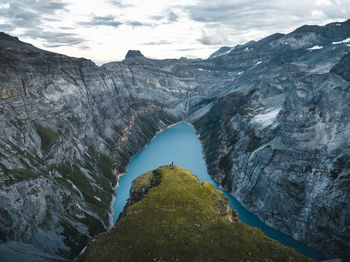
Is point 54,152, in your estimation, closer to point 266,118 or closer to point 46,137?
point 46,137

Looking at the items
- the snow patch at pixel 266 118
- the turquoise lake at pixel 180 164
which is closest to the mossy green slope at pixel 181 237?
the turquoise lake at pixel 180 164

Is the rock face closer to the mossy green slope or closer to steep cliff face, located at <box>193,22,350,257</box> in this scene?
steep cliff face, located at <box>193,22,350,257</box>

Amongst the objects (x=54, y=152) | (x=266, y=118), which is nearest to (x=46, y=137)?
(x=54, y=152)

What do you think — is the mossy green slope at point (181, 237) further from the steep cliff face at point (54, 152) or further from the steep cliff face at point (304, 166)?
the steep cliff face at point (304, 166)

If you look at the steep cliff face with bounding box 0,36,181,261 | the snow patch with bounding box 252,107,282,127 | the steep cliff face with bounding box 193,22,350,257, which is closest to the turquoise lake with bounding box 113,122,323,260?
the steep cliff face with bounding box 193,22,350,257

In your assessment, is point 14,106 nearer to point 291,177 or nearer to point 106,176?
point 106,176

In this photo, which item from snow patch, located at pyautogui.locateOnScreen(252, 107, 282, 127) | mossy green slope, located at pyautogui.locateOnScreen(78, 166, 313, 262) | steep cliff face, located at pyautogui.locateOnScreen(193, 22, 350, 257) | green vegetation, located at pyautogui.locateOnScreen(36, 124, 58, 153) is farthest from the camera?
snow patch, located at pyautogui.locateOnScreen(252, 107, 282, 127)
